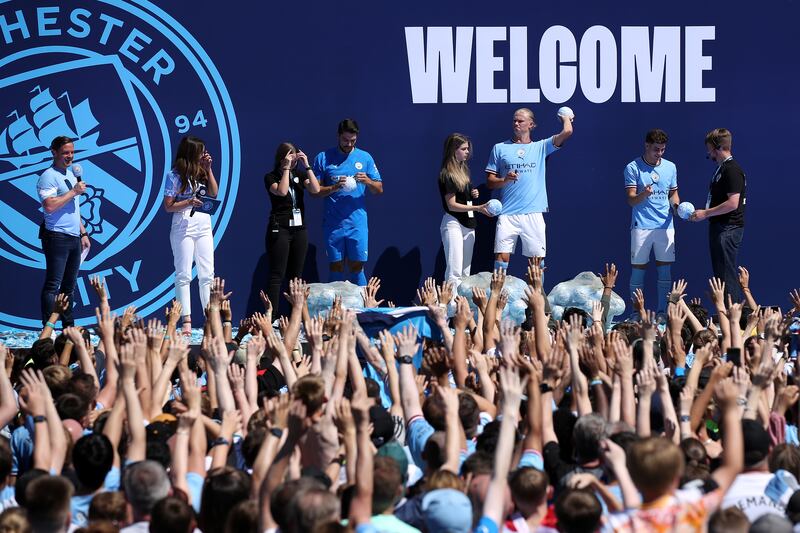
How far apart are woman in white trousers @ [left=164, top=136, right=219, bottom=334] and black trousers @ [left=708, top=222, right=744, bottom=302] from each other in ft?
13.6

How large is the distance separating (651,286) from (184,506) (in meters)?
7.80

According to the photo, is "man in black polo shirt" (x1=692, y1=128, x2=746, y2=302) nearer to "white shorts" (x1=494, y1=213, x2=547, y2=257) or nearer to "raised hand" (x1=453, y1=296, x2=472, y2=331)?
"white shorts" (x1=494, y1=213, x2=547, y2=257)

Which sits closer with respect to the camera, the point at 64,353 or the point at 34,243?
the point at 64,353

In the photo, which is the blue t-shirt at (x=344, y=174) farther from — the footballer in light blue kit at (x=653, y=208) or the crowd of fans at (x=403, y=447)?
the crowd of fans at (x=403, y=447)

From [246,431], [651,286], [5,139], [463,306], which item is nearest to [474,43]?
[651,286]

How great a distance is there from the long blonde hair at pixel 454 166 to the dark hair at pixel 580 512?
263 inches

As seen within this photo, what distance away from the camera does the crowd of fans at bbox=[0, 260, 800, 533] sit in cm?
391

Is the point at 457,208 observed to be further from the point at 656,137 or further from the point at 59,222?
the point at 59,222

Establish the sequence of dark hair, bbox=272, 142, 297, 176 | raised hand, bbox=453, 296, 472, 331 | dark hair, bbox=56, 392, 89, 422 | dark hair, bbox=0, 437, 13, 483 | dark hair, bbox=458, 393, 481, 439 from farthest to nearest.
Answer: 1. dark hair, bbox=272, 142, 297, 176
2. raised hand, bbox=453, 296, 472, 331
3. dark hair, bbox=56, 392, 89, 422
4. dark hair, bbox=458, 393, 481, 439
5. dark hair, bbox=0, 437, 13, 483

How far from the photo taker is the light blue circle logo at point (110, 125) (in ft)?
35.1

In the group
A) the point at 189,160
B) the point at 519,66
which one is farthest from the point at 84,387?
the point at 519,66

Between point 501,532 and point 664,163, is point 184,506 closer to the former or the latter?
point 501,532

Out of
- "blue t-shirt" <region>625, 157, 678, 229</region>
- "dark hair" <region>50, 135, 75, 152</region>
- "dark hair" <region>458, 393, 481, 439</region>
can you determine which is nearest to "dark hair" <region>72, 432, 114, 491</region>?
"dark hair" <region>458, 393, 481, 439</region>

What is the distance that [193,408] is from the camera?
4.81m
